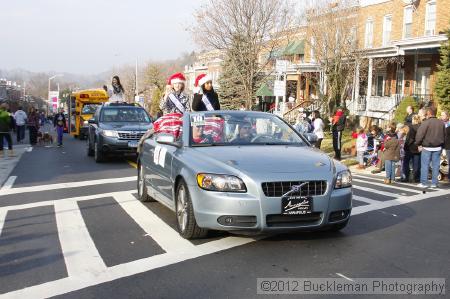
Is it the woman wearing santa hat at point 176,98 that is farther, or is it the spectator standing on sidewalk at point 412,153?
the spectator standing on sidewalk at point 412,153

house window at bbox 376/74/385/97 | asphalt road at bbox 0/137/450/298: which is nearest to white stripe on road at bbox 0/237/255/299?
asphalt road at bbox 0/137/450/298

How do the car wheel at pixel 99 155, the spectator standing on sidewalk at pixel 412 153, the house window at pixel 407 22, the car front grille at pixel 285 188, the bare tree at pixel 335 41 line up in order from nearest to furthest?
1. the car front grille at pixel 285 188
2. the spectator standing on sidewalk at pixel 412 153
3. the car wheel at pixel 99 155
4. the bare tree at pixel 335 41
5. the house window at pixel 407 22

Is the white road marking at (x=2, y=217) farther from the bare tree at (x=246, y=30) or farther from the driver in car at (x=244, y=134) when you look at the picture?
the bare tree at (x=246, y=30)

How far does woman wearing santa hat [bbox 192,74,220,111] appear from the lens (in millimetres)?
10246

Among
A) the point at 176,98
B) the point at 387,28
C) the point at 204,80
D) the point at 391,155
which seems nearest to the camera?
the point at 176,98

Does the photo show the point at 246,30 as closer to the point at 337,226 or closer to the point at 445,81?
the point at 445,81

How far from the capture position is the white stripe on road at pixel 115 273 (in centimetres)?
472

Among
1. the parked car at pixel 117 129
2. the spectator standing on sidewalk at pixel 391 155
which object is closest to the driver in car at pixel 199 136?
the spectator standing on sidewalk at pixel 391 155

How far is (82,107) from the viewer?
102ft

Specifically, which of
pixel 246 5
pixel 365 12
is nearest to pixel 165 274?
pixel 246 5

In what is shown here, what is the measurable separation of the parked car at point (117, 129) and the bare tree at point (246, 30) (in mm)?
9479

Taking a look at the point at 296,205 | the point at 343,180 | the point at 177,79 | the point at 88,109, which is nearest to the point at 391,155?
the point at 177,79

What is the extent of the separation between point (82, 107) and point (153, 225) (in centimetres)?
2493

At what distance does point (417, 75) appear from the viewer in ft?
90.3
